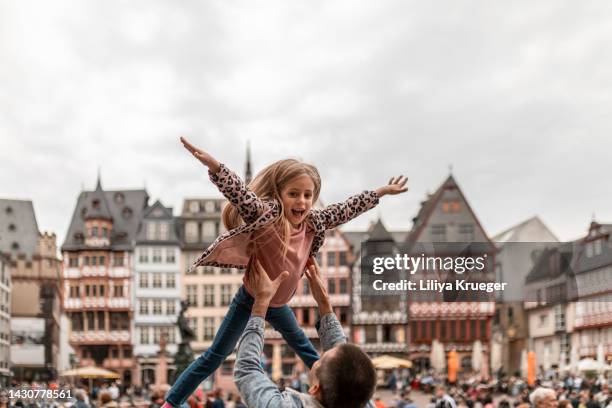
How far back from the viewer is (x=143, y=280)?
6512 cm

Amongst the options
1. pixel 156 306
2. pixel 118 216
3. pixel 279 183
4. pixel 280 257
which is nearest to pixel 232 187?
pixel 279 183

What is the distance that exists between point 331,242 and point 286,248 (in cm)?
5794

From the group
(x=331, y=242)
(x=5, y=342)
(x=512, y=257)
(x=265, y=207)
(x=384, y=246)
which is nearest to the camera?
(x=265, y=207)

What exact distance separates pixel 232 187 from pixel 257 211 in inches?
8.0

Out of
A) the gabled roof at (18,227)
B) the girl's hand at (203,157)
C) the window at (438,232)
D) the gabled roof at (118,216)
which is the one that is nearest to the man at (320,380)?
the girl's hand at (203,157)

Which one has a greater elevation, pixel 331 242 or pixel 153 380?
pixel 331 242

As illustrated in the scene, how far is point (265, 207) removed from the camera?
391cm

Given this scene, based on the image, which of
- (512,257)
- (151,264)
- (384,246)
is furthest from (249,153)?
(512,257)

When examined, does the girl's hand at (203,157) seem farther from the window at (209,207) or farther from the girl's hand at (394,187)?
the window at (209,207)

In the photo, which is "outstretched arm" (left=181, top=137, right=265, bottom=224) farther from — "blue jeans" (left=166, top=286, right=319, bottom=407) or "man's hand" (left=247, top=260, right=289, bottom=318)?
"man's hand" (left=247, top=260, right=289, bottom=318)

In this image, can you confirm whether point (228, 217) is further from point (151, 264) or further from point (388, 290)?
point (151, 264)

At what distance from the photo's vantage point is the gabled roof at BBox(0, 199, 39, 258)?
70.1m

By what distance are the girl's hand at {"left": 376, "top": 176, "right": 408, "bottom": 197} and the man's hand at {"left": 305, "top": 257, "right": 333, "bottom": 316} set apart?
92 cm

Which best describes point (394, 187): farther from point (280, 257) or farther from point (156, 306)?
point (156, 306)
